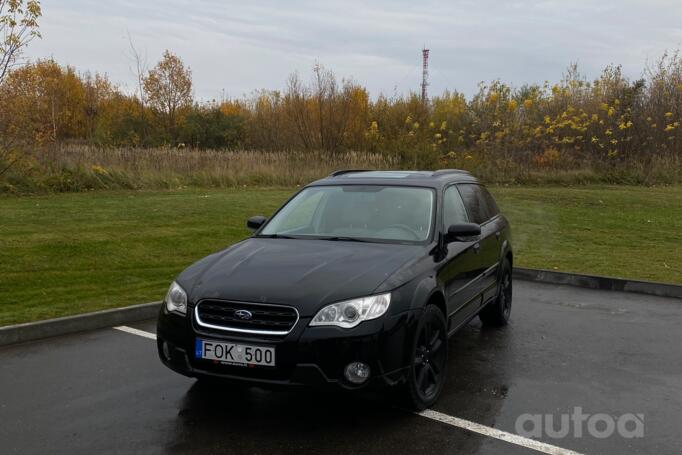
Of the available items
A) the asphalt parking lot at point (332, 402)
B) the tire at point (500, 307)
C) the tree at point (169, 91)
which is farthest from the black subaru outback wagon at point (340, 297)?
the tree at point (169, 91)

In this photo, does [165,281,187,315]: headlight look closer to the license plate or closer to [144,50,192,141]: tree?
the license plate

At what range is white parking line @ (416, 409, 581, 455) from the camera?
13.0 ft

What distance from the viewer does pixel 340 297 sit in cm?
415

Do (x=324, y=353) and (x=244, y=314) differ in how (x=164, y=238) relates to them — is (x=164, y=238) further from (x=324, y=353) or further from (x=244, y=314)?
(x=324, y=353)

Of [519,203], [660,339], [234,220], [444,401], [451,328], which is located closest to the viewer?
[444,401]

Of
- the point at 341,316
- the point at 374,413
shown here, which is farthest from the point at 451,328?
the point at 341,316

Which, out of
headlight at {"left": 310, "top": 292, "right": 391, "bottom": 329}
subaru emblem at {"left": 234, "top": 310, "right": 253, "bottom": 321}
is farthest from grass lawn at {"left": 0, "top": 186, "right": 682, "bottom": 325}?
headlight at {"left": 310, "top": 292, "right": 391, "bottom": 329}

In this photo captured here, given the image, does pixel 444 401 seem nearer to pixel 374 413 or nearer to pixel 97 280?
pixel 374 413

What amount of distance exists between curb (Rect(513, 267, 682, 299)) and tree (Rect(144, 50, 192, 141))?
28.7 meters

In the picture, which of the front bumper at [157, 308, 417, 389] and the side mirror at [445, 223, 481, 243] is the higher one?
the side mirror at [445, 223, 481, 243]

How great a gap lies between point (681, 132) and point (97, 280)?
24692mm

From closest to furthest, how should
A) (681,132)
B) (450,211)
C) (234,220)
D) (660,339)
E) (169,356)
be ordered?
(169,356) → (450,211) → (660,339) → (234,220) → (681,132)

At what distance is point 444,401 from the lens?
4.79m

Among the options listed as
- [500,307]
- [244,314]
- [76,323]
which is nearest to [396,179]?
[500,307]
